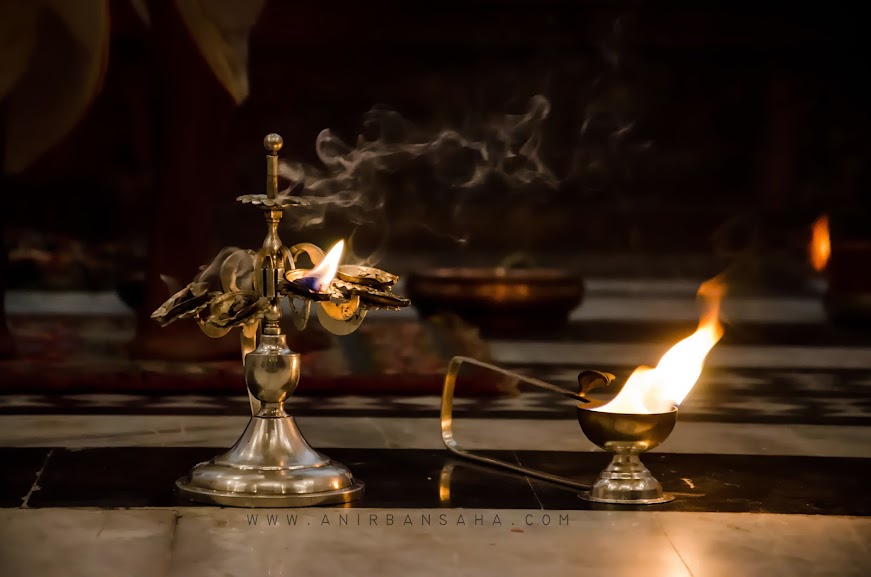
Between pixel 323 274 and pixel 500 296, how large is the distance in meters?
3.63

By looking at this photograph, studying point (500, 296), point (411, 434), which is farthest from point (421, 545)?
point (500, 296)

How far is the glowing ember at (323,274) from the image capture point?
99.5 inches

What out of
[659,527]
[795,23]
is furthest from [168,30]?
[795,23]

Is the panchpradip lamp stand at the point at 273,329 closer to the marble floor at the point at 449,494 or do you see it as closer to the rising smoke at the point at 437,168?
the marble floor at the point at 449,494

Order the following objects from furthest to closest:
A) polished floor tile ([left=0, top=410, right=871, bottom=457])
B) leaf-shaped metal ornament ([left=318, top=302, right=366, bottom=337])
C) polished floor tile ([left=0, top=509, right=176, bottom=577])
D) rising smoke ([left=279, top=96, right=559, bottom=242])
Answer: rising smoke ([left=279, top=96, right=559, bottom=242]), polished floor tile ([left=0, top=410, right=871, bottom=457]), leaf-shaped metal ornament ([left=318, top=302, right=366, bottom=337]), polished floor tile ([left=0, top=509, right=176, bottom=577])

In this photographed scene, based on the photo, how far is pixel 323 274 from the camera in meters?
2.55

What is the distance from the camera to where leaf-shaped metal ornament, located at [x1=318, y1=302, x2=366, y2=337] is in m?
2.64

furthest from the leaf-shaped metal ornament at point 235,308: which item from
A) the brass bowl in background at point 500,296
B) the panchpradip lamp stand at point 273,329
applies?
the brass bowl in background at point 500,296

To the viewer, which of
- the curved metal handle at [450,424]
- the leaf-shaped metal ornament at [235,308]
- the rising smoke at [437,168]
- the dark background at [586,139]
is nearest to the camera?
the leaf-shaped metal ornament at [235,308]

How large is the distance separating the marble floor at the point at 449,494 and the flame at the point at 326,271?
406 mm

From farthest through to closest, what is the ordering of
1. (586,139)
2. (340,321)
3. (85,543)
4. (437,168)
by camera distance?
1. (437,168)
2. (586,139)
3. (340,321)
4. (85,543)

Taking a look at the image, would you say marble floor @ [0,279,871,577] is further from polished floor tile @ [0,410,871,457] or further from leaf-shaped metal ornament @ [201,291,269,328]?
leaf-shaped metal ornament @ [201,291,269,328]

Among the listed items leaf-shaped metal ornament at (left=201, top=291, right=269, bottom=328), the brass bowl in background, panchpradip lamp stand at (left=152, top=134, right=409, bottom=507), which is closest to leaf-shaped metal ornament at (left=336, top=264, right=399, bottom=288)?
panchpradip lamp stand at (left=152, top=134, right=409, bottom=507)

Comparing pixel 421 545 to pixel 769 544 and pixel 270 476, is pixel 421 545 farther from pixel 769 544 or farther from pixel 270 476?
pixel 769 544
